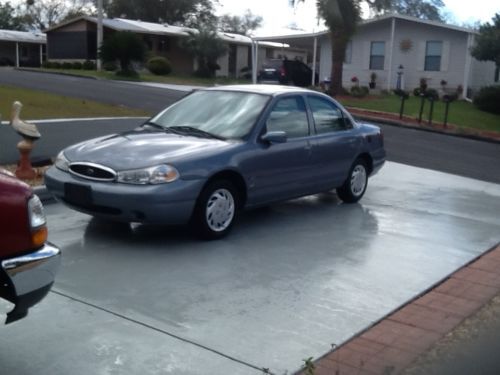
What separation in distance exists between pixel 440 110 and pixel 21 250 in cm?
2369

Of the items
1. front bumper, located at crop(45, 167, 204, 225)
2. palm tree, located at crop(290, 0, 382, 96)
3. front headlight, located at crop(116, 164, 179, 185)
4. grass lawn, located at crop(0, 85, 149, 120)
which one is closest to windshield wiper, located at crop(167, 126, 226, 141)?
front bumper, located at crop(45, 167, 204, 225)

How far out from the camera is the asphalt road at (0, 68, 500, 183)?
1098cm

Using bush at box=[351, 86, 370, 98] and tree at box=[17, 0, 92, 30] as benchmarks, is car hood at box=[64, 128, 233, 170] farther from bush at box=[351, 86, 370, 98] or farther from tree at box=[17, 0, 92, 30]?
tree at box=[17, 0, 92, 30]

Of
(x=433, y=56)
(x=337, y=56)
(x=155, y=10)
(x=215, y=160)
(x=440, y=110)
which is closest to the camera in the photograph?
(x=215, y=160)

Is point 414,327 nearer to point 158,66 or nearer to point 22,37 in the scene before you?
point 158,66

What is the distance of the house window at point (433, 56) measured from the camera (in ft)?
104

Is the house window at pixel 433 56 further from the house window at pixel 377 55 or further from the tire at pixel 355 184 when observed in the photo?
the tire at pixel 355 184

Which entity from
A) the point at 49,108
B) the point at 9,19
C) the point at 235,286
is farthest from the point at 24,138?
the point at 9,19

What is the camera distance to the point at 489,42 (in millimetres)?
22797

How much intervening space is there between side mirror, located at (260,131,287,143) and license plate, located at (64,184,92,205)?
1997mm

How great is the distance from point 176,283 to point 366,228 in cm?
307

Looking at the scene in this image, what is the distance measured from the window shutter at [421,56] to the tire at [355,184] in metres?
24.3

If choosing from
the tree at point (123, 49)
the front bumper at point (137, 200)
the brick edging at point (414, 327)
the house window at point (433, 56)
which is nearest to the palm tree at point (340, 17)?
the house window at point (433, 56)

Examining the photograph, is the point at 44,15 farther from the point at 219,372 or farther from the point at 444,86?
the point at 219,372
